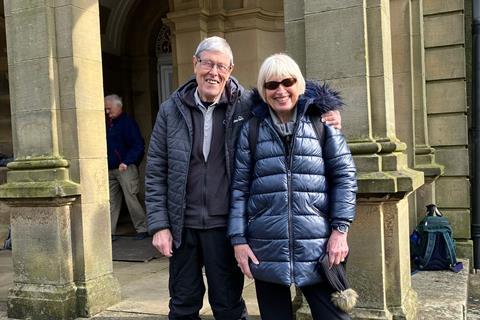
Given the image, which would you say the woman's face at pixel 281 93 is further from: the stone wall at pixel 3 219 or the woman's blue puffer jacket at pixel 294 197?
the stone wall at pixel 3 219

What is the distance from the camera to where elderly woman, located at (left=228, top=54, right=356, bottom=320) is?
8.79ft

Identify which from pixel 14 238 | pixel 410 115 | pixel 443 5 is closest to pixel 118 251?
pixel 14 238

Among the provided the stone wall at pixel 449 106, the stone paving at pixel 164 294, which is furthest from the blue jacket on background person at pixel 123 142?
the stone wall at pixel 449 106

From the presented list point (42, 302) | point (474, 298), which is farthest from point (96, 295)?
point (474, 298)

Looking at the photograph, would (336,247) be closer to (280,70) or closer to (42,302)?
(280,70)

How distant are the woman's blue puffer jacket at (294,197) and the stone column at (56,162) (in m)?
2.16

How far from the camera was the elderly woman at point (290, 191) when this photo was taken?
2678 millimetres

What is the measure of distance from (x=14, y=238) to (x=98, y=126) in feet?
3.93

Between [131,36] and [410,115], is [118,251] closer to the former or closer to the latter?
[410,115]

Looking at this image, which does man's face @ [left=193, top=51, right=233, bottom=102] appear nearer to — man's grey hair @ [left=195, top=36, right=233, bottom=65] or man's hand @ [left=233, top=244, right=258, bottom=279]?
man's grey hair @ [left=195, top=36, right=233, bottom=65]

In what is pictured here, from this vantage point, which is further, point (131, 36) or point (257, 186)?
point (131, 36)

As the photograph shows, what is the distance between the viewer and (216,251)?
307cm

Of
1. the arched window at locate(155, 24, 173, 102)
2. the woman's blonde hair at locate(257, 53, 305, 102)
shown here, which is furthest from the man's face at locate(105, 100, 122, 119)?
the woman's blonde hair at locate(257, 53, 305, 102)

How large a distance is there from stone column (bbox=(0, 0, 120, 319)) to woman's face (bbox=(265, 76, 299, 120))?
7.41 feet
